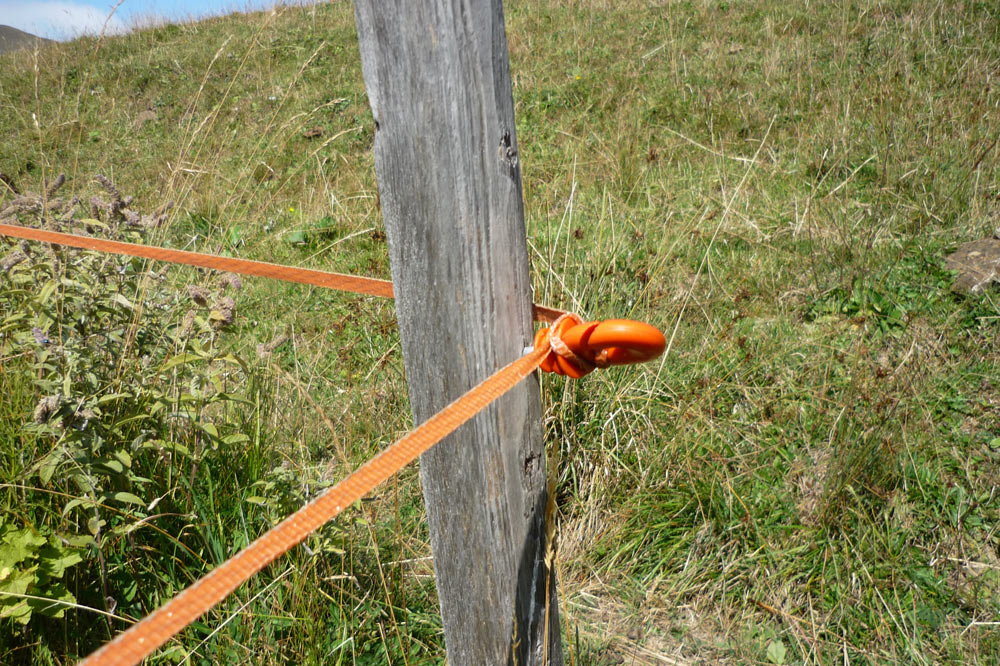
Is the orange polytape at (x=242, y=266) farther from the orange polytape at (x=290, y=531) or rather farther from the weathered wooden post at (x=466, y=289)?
the orange polytape at (x=290, y=531)

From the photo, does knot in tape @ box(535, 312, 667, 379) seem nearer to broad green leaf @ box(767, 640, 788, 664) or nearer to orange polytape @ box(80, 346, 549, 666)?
orange polytape @ box(80, 346, 549, 666)

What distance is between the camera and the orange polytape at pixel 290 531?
2.45 ft

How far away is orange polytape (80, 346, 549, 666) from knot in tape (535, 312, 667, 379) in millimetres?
36

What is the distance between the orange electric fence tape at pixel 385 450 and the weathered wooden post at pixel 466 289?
2.4 inches

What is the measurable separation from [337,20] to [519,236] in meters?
11.2

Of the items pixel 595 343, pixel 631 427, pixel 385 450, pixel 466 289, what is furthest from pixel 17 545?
pixel 631 427

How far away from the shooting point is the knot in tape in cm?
104

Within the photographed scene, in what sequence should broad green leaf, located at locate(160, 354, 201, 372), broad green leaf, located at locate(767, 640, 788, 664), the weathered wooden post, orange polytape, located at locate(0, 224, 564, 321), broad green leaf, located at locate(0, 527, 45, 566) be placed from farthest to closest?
broad green leaf, located at locate(767, 640, 788, 664)
broad green leaf, located at locate(160, 354, 201, 372)
broad green leaf, located at locate(0, 527, 45, 566)
orange polytape, located at locate(0, 224, 564, 321)
the weathered wooden post

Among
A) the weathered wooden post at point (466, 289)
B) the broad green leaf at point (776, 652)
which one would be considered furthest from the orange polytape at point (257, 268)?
the broad green leaf at point (776, 652)

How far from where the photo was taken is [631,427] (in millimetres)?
2504

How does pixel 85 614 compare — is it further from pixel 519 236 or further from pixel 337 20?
pixel 337 20

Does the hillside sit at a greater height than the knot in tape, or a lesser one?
greater

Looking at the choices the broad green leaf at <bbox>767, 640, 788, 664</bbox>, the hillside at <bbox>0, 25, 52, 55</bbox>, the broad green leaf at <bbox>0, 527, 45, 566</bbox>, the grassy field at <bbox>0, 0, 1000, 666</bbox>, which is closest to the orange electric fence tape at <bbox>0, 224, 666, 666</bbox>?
the grassy field at <bbox>0, 0, 1000, 666</bbox>

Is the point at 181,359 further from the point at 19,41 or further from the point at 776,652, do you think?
the point at 19,41
